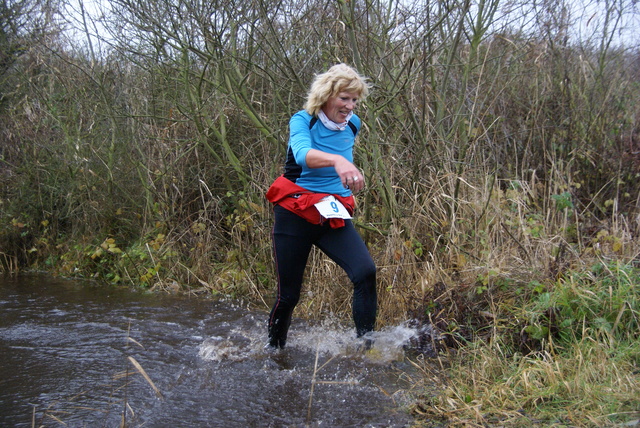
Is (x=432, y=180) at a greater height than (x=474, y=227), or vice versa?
(x=432, y=180)

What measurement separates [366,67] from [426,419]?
3.33 meters

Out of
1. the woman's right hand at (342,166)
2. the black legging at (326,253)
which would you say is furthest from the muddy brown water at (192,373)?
the woman's right hand at (342,166)

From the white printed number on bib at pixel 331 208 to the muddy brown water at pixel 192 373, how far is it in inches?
32.9

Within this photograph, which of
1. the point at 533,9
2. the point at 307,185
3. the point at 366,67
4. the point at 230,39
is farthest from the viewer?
the point at 230,39

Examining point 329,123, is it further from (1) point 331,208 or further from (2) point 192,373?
(2) point 192,373

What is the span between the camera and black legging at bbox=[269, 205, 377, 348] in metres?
3.91

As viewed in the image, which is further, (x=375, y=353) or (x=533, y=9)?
(x=533, y=9)

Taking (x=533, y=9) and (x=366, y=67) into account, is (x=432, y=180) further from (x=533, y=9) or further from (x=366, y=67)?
(x=533, y=9)

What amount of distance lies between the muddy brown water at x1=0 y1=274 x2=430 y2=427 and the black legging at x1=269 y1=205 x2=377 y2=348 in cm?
38

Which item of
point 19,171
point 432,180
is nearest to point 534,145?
point 432,180

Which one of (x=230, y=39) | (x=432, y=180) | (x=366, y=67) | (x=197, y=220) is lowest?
(x=197, y=220)

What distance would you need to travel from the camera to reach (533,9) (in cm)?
619

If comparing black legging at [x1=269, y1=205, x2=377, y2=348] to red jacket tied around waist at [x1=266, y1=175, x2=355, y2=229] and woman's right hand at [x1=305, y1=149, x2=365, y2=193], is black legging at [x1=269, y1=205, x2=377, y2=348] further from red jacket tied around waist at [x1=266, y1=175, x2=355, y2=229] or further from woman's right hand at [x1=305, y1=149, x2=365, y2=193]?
woman's right hand at [x1=305, y1=149, x2=365, y2=193]

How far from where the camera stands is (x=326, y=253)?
4.03m
